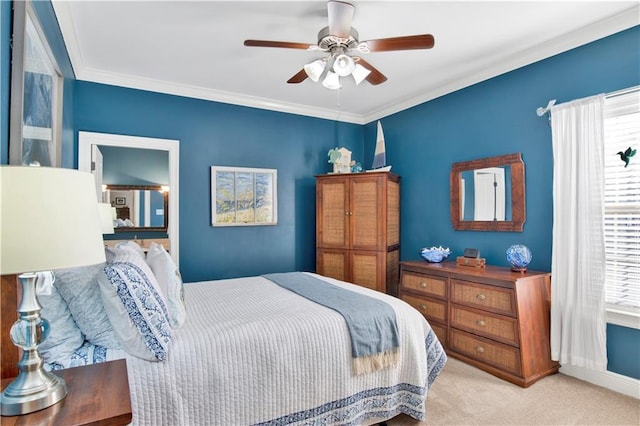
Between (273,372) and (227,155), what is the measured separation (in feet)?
9.43

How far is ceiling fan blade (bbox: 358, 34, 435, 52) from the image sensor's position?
2041 millimetres

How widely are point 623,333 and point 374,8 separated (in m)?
2.87

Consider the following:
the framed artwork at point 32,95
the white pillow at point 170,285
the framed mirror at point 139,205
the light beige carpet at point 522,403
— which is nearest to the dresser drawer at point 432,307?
the light beige carpet at point 522,403

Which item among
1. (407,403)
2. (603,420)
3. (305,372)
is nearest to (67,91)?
(305,372)

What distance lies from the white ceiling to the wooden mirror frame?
83 centimetres

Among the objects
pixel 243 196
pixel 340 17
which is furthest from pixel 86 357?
pixel 243 196

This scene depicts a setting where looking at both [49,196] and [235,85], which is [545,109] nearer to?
[235,85]

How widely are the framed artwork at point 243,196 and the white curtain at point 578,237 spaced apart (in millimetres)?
2928

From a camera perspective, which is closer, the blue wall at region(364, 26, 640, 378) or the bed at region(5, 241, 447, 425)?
the bed at region(5, 241, 447, 425)

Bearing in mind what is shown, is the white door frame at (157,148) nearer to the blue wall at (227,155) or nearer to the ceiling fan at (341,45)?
the blue wall at (227,155)

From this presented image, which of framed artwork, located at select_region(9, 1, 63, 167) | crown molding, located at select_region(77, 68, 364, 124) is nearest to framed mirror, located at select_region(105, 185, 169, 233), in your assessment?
crown molding, located at select_region(77, 68, 364, 124)

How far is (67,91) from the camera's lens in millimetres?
2727

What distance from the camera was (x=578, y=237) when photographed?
8.26ft

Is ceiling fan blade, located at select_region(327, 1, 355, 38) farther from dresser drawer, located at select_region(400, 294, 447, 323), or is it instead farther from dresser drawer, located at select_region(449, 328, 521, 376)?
dresser drawer, located at select_region(449, 328, 521, 376)
